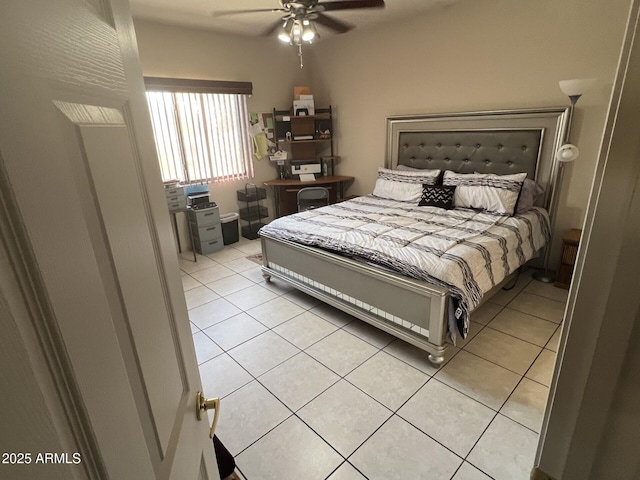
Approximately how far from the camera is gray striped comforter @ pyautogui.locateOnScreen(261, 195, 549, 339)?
A: 210 cm

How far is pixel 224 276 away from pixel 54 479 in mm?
3424

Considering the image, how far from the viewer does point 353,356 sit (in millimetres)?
2303

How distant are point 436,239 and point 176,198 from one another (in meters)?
2.87

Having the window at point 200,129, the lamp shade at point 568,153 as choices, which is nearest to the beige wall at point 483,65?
the lamp shade at point 568,153

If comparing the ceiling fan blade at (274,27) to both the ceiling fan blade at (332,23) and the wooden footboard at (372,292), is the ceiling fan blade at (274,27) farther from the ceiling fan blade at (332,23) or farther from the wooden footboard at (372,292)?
the wooden footboard at (372,292)

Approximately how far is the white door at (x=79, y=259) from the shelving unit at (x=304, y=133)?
4.28 m

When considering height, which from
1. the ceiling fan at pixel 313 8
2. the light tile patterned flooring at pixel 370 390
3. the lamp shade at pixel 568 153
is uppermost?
the ceiling fan at pixel 313 8

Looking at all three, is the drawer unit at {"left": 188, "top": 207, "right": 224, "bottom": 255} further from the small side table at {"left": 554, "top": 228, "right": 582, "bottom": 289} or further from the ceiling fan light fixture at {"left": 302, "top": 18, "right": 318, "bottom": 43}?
the small side table at {"left": 554, "top": 228, "right": 582, "bottom": 289}

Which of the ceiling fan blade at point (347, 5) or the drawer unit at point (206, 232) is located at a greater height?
the ceiling fan blade at point (347, 5)

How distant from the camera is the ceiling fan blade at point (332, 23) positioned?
9.12 ft

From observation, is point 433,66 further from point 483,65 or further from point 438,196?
point 438,196

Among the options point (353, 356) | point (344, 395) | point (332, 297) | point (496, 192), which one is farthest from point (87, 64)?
point (496, 192)

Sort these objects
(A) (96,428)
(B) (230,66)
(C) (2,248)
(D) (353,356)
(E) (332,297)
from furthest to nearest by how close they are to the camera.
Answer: (B) (230,66) → (E) (332,297) → (D) (353,356) → (A) (96,428) → (C) (2,248)

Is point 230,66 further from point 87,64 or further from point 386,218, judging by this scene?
point 87,64
